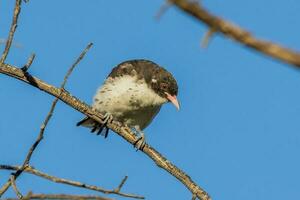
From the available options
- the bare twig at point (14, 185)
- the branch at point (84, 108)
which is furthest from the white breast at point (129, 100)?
the bare twig at point (14, 185)

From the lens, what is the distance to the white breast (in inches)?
304

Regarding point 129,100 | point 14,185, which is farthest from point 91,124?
point 14,185

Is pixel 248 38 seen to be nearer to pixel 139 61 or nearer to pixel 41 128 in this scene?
pixel 41 128

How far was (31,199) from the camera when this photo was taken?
1.96 m

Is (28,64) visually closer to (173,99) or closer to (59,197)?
(59,197)

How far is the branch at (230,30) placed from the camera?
772mm

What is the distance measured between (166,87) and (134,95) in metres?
0.69

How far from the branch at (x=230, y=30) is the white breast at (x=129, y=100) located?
688 centimetres

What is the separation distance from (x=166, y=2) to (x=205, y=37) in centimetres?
10

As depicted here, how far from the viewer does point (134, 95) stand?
7.77m

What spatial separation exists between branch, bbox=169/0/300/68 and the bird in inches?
265

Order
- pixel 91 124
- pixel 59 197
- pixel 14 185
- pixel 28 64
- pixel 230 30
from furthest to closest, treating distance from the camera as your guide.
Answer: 1. pixel 91 124
2. pixel 28 64
3. pixel 14 185
4. pixel 59 197
5. pixel 230 30

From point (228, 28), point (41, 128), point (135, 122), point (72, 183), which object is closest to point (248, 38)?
point (228, 28)

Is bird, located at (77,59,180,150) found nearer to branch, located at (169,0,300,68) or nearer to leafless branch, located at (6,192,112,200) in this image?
leafless branch, located at (6,192,112,200)
